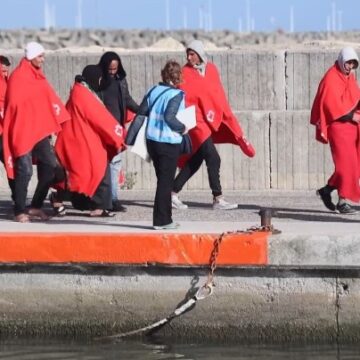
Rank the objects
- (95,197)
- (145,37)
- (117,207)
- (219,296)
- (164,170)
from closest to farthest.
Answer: (219,296), (164,170), (95,197), (117,207), (145,37)

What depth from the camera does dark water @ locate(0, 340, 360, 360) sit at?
1077 cm

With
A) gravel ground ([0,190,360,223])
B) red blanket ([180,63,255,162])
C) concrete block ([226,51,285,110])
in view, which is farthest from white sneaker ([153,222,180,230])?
concrete block ([226,51,285,110])

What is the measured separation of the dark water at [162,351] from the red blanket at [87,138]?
2.38 meters

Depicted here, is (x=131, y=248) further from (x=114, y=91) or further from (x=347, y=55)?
(x=347, y=55)

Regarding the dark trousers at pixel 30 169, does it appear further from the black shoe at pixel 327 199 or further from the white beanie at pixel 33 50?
the black shoe at pixel 327 199

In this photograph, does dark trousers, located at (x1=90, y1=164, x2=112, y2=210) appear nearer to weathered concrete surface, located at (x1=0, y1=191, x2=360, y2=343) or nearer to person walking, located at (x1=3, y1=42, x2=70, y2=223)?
person walking, located at (x1=3, y1=42, x2=70, y2=223)

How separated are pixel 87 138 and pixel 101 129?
14 centimetres

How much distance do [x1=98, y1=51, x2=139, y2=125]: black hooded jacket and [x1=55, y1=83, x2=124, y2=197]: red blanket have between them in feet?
0.96

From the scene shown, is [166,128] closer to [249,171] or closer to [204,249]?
[204,249]

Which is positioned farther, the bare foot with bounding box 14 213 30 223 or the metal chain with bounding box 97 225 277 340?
the bare foot with bounding box 14 213 30 223

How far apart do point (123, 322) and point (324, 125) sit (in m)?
2.94

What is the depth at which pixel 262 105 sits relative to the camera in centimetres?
1695

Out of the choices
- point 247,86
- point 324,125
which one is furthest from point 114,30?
point 324,125

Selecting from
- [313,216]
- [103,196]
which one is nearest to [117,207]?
[103,196]
